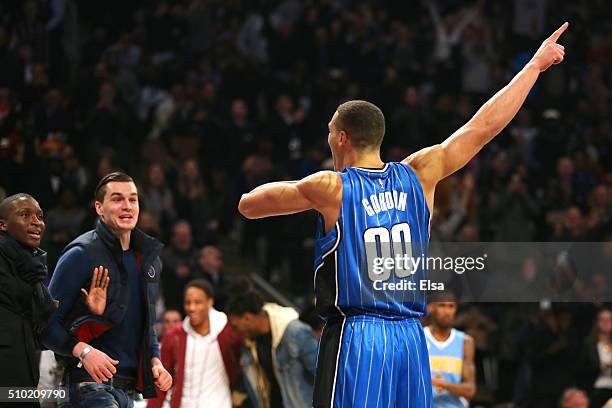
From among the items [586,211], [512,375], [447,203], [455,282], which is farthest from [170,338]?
[586,211]

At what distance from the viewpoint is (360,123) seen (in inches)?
236

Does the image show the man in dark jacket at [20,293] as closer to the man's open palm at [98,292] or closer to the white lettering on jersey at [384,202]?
the man's open palm at [98,292]

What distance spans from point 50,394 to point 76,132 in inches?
336

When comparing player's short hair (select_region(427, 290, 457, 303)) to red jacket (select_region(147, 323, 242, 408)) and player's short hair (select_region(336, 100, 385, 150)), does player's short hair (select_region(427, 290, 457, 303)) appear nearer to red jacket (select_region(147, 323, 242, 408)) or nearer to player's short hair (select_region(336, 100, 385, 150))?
red jacket (select_region(147, 323, 242, 408))

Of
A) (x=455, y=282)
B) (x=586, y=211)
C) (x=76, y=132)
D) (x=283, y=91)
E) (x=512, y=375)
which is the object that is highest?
(x=283, y=91)

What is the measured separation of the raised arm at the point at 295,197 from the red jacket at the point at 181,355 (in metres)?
3.93

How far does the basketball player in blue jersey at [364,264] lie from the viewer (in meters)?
5.82

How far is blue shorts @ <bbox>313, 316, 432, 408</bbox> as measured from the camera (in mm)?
5805

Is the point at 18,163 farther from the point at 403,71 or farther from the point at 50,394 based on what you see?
the point at 403,71

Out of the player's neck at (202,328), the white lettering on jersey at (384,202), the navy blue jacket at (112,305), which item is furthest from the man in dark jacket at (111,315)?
the player's neck at (202,328)

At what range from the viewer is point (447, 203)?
16.1 m

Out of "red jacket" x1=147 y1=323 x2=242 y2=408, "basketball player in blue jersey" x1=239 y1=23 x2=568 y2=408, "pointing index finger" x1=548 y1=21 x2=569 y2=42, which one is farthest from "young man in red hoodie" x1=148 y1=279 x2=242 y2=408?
"pointing index finger" x1=548 y1=21 x2=569 y2=42

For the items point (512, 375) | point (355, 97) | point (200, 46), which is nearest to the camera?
point (512, 375)

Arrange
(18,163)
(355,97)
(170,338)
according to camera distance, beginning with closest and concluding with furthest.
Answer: (170,338), (18,163), (355,97)
